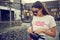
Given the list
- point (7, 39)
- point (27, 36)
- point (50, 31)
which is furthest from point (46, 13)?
point (7, 39)

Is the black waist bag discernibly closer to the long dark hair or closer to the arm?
the arm

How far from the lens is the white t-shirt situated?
13.2ft

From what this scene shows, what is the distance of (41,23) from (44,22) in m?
0.07

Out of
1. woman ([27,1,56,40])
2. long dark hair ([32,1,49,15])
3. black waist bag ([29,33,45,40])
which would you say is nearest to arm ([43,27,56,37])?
woman ([27,1,56,40])

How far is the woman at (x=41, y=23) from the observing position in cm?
402

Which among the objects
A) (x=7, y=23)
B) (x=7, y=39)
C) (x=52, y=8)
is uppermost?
(x=52, y=8)

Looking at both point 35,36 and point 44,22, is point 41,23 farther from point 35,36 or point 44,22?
point 35,36

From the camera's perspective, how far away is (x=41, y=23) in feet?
13.3

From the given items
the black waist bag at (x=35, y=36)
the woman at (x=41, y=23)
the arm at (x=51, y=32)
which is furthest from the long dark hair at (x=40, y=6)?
the black waist bag at (x=35, y=36)

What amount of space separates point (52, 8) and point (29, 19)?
529 millimetres

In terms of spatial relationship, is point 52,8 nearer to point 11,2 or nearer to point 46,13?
point 46,13

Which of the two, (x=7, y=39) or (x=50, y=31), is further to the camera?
(x=7, y=39)

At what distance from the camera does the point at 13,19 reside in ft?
13.8

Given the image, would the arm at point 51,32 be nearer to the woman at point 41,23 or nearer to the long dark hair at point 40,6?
the woman at point 41,23
